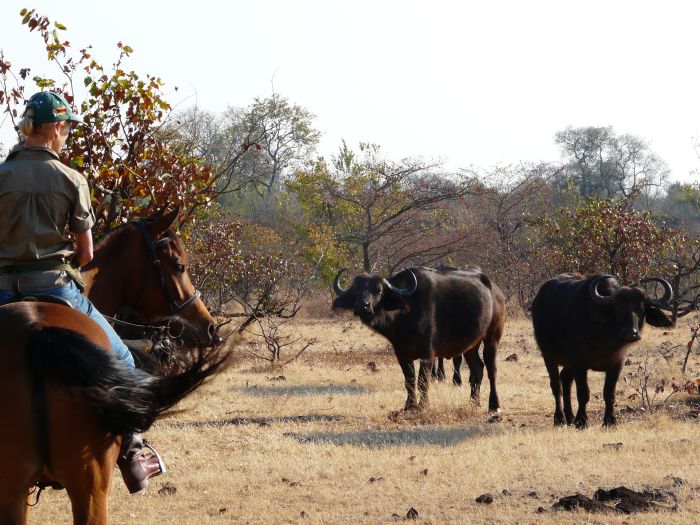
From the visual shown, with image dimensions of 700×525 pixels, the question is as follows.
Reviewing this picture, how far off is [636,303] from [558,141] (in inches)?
2408

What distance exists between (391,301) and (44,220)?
8810mm

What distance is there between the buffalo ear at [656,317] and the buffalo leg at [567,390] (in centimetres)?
112

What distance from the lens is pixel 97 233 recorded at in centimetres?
884

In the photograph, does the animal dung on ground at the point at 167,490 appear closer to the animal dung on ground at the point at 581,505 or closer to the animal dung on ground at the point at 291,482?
the animal dung on ground at the point at 291,482

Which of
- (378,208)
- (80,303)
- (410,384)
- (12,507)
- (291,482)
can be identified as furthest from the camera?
(378,208)

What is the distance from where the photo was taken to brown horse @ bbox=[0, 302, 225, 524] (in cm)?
375

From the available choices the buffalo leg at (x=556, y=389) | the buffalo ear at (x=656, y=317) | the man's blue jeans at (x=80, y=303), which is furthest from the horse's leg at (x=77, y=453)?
the buffalo ear at (x=656, y=317)

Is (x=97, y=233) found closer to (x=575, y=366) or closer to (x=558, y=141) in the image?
(x=575, y=366)

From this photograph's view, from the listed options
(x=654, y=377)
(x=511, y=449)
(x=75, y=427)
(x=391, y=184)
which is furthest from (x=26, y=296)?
(x=391, y=184)

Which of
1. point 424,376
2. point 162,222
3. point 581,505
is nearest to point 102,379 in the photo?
point 162,222

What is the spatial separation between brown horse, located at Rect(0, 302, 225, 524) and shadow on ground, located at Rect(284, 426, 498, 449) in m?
6.19

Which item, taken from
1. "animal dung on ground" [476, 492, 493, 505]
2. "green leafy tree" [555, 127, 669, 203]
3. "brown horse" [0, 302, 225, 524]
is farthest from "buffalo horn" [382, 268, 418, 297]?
"green leafy tree" [555, 127, 669, 203]

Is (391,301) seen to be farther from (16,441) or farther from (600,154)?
(600,154)

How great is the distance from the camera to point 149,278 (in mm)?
5973
